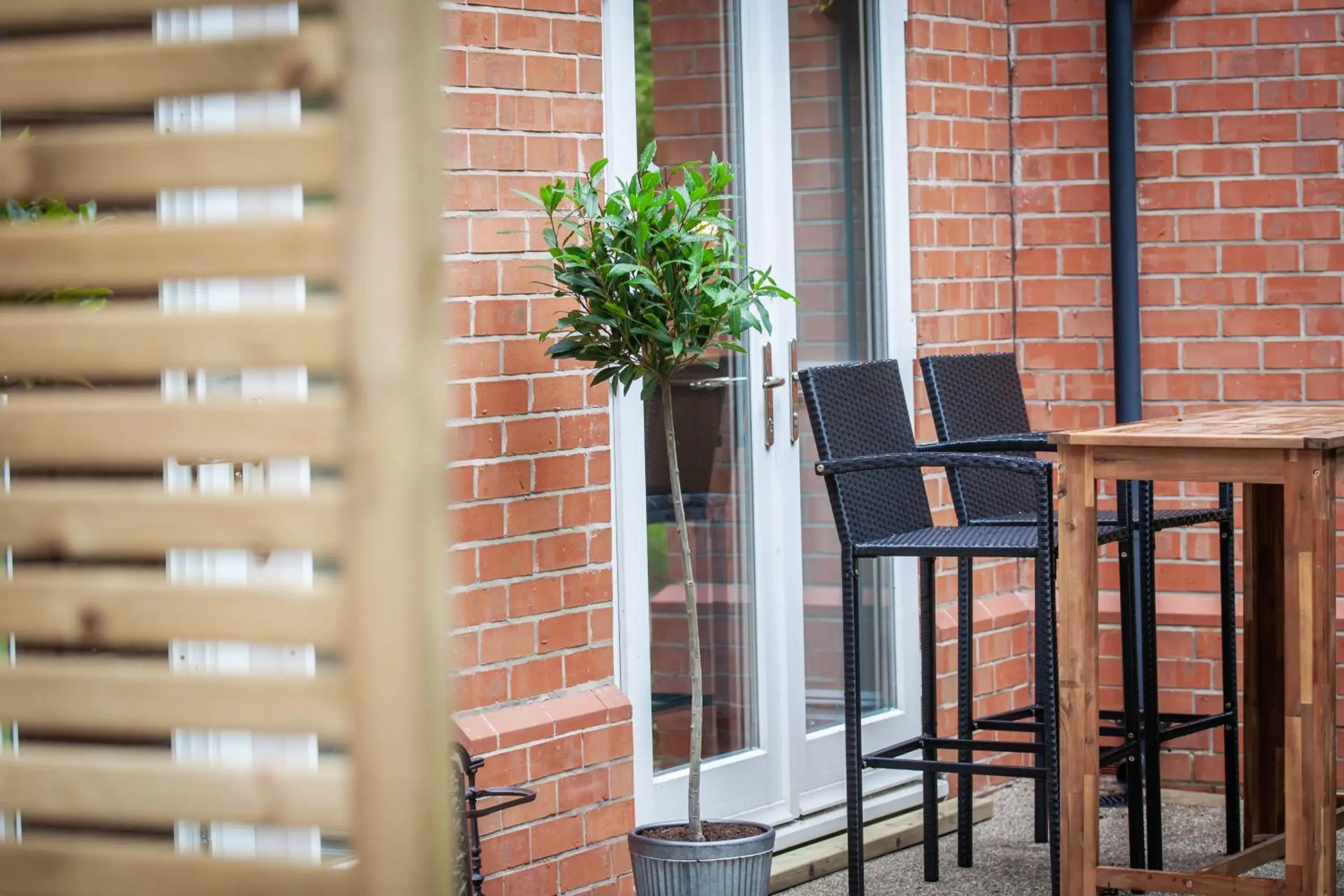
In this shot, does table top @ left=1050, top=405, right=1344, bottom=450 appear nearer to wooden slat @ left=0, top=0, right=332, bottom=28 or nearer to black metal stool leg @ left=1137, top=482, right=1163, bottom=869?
black metal stool leg @ left=1137, top=482, right=1163, bottom=869

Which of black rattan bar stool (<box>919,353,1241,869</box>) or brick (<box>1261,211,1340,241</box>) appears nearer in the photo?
black rattan bar stool (<box>919,353,1241,869</box>)

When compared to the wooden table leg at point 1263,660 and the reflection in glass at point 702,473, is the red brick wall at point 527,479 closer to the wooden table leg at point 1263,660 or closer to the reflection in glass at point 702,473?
the reflection in glass at point 702,473

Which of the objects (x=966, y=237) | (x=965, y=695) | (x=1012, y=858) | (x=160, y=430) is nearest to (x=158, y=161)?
(x=160, y=430)

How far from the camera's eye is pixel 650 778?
3.73 m

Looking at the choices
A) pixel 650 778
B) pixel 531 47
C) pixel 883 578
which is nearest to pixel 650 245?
pixel 531 47

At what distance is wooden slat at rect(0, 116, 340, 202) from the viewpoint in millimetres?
1194

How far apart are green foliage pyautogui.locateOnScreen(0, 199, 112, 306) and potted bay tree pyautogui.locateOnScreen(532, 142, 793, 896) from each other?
1.15 m

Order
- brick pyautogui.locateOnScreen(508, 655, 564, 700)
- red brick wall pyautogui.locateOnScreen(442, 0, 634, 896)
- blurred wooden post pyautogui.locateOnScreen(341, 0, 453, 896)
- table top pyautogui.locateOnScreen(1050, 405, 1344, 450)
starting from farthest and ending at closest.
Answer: brick pyautogui.locateOnScreen(508, 655, 564, 700) → red brick wall pyautogui.locateOnScreen(442, 0, 634, 896) → table top pyautogui.locateOnScreen(1050, 405, 1344, 450) → blurred wooden post pyautogui.locateOnScreen(341, 0, 453, 896)

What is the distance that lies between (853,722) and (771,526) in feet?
2.34

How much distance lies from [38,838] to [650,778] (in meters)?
2.52

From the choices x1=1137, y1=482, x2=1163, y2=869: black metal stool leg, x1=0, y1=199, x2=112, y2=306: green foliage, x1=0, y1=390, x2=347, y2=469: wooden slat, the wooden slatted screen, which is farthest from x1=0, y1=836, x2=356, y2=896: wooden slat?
x1=1137, y1=482, x2=1163, y2=869: black metal stool leg

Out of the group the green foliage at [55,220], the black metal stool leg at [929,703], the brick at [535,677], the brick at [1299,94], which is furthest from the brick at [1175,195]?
the green foliage at [55,220]

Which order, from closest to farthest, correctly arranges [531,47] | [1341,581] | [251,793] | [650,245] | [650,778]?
1. [251,793]
2. [650,245]
3. [531,47]
4. [650,778]
5. [1341,581]

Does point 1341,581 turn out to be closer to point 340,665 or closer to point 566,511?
point 566,511
